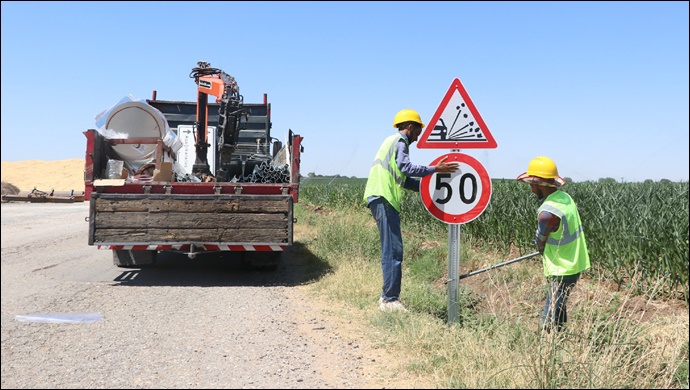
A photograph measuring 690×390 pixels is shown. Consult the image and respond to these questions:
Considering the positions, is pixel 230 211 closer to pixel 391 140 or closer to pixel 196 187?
pixel 196 187

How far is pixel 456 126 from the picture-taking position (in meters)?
5.08

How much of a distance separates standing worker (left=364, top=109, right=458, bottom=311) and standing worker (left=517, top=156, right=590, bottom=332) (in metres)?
1.40

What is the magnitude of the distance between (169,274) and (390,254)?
424cm

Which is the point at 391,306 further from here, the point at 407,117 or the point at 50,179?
the point at 50,179

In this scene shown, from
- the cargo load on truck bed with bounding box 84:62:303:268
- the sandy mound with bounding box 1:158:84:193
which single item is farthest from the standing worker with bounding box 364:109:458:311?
the sandy mound with bounding box 1:158:84:193

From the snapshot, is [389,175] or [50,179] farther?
[50,179]

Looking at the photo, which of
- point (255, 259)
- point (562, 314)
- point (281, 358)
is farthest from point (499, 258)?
point (281, 358)

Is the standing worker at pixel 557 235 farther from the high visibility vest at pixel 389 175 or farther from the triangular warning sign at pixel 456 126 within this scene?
the high visibility vest at pixel 389 175

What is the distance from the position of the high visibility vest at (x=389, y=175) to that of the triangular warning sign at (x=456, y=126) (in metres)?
0.82

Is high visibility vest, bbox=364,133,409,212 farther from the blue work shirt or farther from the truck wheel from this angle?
the truck wheel

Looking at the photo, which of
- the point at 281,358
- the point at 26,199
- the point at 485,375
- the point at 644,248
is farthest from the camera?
the point at 26,199

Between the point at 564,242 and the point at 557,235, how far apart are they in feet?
0.25

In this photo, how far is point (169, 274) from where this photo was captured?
28.6 feet

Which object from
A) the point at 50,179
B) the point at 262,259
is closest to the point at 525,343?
the point at 262,259
